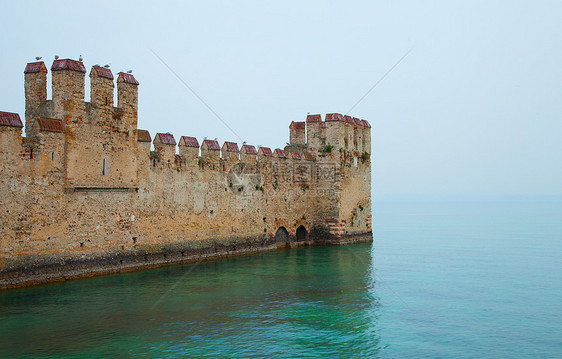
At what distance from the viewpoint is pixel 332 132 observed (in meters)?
29.8

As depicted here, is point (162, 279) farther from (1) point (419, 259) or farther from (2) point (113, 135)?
(1) point (419, 259)

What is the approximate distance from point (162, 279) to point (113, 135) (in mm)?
5165

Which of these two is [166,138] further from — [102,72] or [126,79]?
[102,72]

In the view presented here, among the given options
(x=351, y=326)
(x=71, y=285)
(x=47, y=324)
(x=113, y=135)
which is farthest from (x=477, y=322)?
(x=113, y=135)

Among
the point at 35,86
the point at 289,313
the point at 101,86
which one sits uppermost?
the point at 101,86

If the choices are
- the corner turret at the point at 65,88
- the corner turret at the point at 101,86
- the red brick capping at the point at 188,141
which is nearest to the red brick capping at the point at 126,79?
the corner turret at the point at 101,86

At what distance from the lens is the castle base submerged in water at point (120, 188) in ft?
52.7

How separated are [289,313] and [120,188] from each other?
8.09m

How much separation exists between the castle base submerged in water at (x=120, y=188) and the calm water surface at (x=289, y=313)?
3.46 feet

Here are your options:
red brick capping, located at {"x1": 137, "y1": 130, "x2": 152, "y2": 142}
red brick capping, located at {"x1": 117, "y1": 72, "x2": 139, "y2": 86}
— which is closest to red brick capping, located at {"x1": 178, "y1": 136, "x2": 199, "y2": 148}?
red brick capping, located at {"x1": 137, "y1": 130, "x2": 152, "y2": 142}

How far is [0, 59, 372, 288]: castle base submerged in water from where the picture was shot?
1606cm

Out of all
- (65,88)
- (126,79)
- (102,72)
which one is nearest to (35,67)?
(65,88)

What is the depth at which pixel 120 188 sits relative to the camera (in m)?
19.1

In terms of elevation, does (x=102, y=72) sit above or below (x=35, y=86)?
above
